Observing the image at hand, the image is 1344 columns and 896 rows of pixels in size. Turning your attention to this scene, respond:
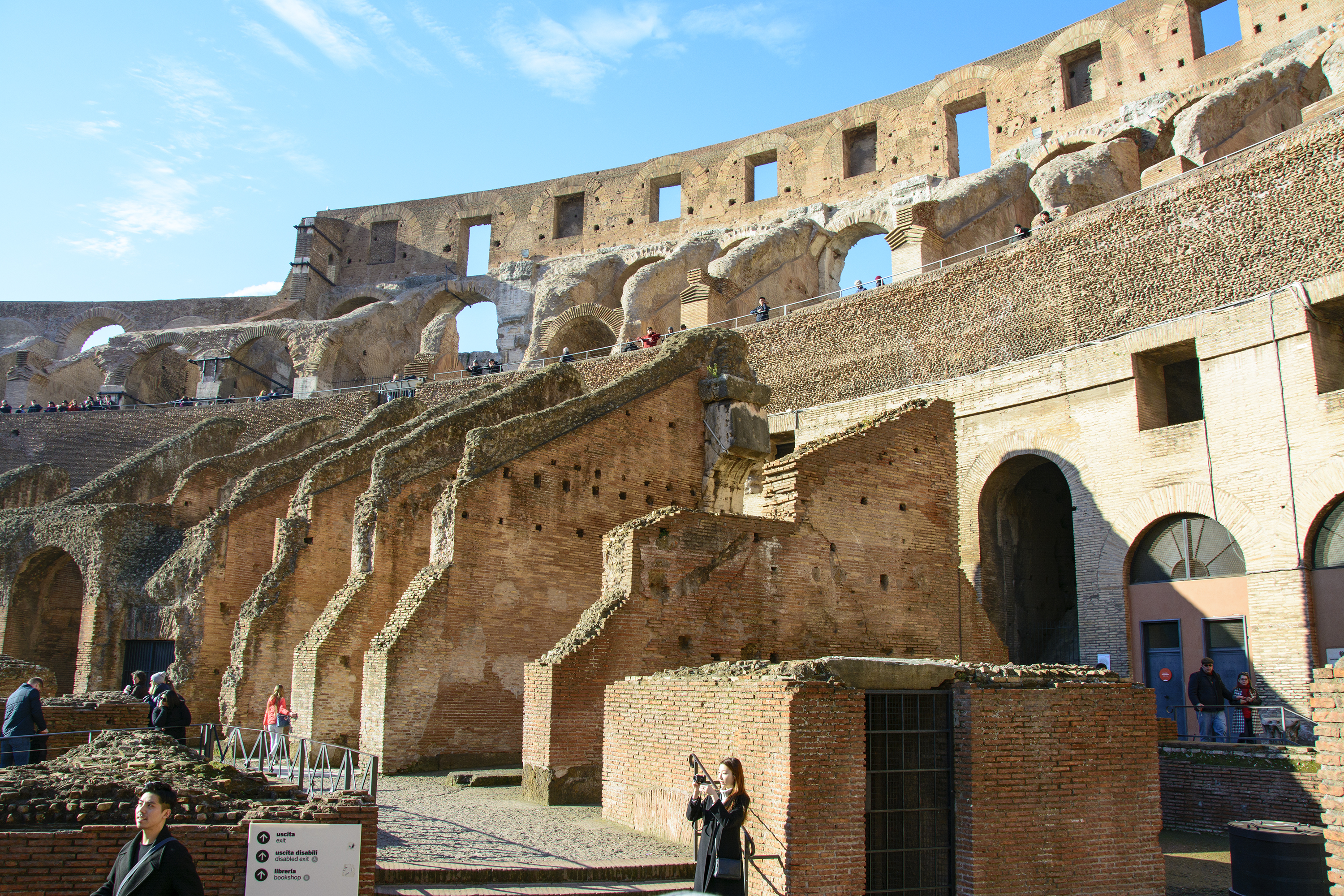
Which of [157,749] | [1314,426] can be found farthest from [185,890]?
[1314,426]

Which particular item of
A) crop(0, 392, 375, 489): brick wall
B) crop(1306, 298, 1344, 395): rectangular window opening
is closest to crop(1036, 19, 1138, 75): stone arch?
crop(1306, 298, 1344, 395): rectangular window opening

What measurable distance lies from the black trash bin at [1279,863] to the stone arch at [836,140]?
28089 mm

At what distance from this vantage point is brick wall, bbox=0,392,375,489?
87.0 ft

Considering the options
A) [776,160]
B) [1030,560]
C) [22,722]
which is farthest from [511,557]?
[776,160]

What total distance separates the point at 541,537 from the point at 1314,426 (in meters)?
9.12

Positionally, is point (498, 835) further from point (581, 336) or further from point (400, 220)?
point (400, 220)

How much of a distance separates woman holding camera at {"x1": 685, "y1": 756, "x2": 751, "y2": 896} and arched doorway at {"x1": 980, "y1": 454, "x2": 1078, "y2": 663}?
982 centimetres

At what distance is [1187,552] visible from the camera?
12391mm

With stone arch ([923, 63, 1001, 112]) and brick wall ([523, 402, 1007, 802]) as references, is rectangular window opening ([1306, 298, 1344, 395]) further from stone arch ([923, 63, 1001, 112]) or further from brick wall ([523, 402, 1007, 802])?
stone arch ([923, 63, 1001, 112])

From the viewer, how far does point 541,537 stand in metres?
11.8

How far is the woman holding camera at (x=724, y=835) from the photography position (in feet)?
17.7

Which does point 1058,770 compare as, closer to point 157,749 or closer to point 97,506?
point 157,749

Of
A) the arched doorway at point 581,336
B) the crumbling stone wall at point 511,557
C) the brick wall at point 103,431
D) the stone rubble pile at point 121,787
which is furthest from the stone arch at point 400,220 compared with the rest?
the stone rubble pile at point 121,787

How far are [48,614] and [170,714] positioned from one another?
1307cm
